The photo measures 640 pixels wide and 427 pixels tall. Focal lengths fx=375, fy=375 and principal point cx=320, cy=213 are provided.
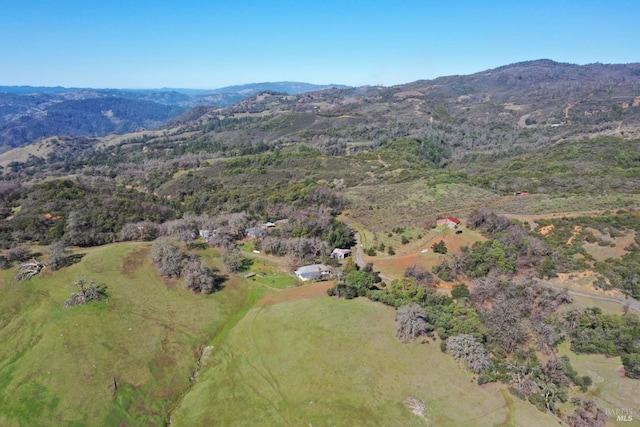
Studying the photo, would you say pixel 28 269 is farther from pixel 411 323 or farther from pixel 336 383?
pixel 411 323

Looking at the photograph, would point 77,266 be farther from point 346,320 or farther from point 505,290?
point 505,290

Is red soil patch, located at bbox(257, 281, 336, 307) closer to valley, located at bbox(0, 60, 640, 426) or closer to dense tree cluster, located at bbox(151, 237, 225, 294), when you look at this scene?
valley, located at bbox(0, 60, 640, 426)

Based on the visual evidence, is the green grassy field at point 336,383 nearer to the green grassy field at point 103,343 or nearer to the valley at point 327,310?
the valley at point 327,310

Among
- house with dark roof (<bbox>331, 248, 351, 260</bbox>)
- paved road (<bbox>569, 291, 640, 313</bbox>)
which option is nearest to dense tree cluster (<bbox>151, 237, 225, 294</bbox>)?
house with dark roof (<bbox>331, 248, 351, 260</bbox>)

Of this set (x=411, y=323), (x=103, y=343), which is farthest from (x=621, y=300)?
(x=103, y=343)

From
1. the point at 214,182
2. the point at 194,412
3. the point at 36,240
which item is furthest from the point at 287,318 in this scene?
the point at 214,182

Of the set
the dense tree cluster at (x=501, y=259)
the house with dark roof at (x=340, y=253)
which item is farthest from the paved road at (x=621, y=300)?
the house with dark roof at (x=340, y=253)
